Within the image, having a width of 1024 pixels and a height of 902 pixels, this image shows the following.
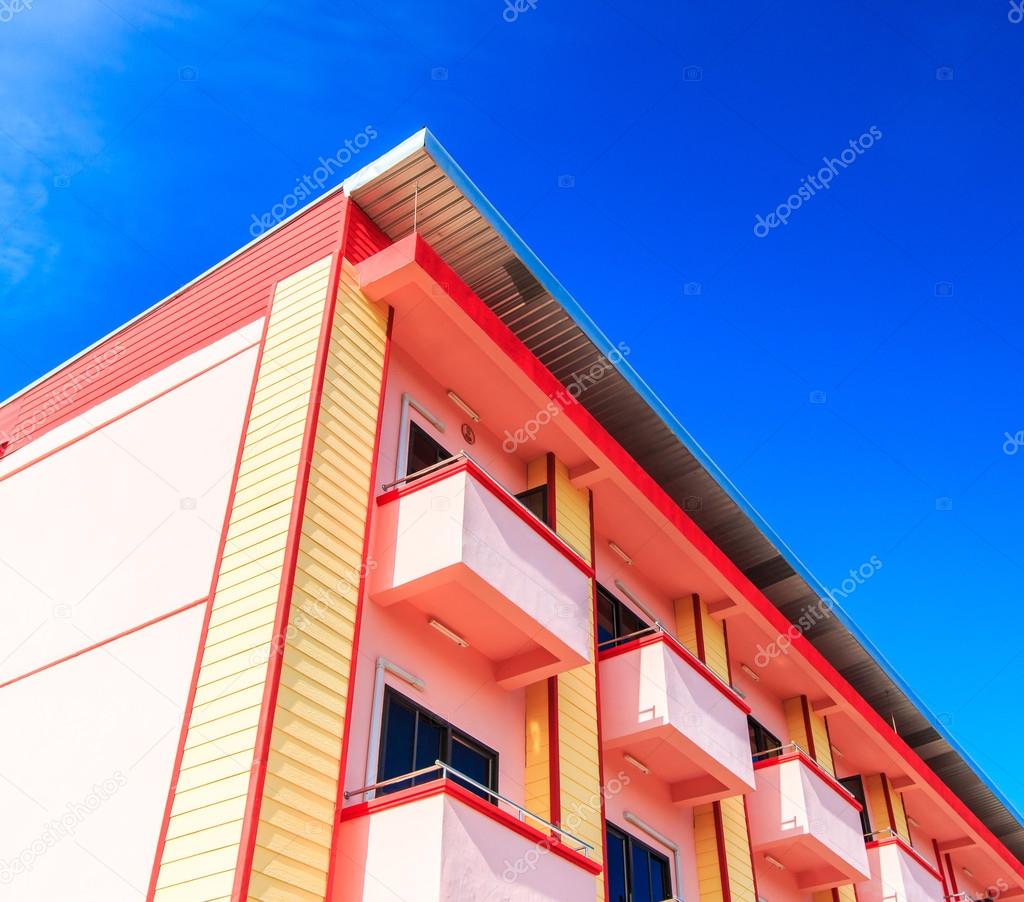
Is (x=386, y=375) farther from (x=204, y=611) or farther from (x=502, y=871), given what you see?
(x=502, y=871)

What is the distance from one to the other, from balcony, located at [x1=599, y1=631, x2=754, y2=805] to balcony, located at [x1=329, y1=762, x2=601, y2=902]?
470 centimetres

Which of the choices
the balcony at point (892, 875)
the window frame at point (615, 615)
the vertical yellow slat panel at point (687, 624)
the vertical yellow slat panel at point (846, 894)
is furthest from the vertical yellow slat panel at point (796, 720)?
the window frame at point (615, 615)

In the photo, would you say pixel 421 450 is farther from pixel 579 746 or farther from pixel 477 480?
pixel 579 746

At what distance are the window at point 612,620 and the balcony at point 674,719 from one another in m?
0.85

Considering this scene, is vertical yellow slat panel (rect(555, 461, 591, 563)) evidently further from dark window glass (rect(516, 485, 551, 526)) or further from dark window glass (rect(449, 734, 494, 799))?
dark window glass (rect(449, 734, 494, 799))

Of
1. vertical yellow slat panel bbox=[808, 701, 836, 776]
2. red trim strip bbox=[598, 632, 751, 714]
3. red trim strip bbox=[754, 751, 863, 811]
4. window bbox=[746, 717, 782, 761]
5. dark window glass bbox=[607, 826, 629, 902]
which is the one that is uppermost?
vertical yellow slat panel bbox=[808, 701, 836, 776]

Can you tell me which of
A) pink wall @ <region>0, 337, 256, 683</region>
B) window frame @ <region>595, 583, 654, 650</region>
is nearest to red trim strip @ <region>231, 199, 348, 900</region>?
pink wall @ <region>0, 337, 256, 683</region>

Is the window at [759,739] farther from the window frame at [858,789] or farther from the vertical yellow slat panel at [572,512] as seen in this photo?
the vertical yellow slat panel at [572,512]

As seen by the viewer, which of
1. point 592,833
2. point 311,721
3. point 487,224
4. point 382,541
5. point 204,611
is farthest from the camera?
point 487,224

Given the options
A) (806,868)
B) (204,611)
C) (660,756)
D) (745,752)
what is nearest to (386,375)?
(204,611)

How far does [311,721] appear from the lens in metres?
10.0

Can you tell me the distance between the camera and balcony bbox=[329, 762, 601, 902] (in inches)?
375

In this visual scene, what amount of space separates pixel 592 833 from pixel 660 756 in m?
2.54

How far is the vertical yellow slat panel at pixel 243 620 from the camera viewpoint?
30.3 ft
